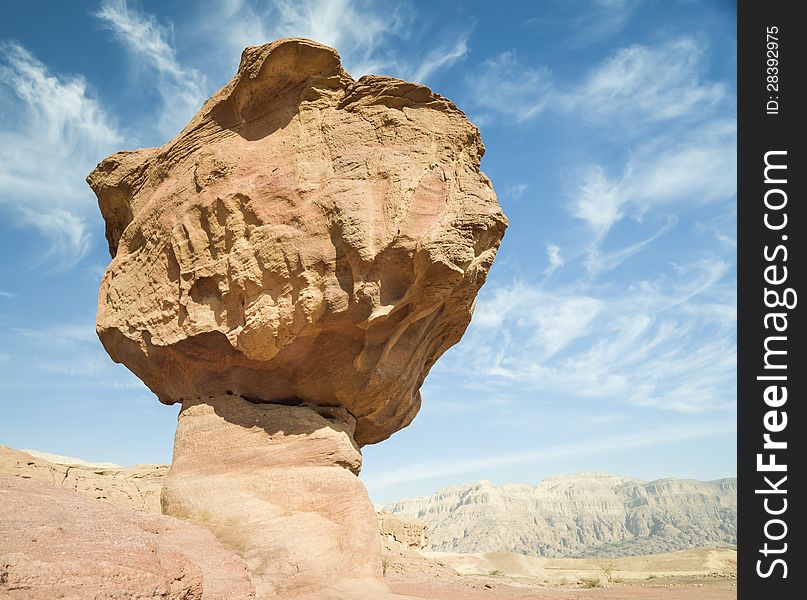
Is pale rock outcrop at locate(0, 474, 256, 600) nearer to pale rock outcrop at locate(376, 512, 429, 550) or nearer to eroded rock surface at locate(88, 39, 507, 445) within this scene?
eroded rock surface at locate(88, 39, 507, 445)

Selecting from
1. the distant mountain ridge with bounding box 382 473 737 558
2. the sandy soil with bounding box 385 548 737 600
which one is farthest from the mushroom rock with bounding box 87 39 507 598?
the distant mountain ridge with bounding box 382 473 737 558

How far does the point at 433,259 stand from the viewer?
28.7 ft

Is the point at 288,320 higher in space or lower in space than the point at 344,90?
lower

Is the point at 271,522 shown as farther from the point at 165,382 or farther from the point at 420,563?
the point at 420,563

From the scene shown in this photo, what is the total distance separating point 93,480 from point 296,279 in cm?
532

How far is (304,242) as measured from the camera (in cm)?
922

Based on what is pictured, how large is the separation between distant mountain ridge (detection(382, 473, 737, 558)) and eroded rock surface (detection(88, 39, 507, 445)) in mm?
60031

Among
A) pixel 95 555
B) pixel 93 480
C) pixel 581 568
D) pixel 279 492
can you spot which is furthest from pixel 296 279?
pixel 581 568

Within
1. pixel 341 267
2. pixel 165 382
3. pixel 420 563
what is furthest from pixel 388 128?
pixel 420 563

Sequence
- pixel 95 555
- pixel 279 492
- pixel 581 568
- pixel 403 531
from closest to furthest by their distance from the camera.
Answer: pixel 95 555 → pixel 279 492 → pixel 403 531 → pixel 581 568

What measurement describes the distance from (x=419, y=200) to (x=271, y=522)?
478cm

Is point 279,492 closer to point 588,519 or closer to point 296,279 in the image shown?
point 296,279

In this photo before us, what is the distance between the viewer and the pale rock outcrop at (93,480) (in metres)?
10.0

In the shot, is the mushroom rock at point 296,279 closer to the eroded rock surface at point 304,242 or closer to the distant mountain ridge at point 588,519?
the eroded rock surface at point 304,242
